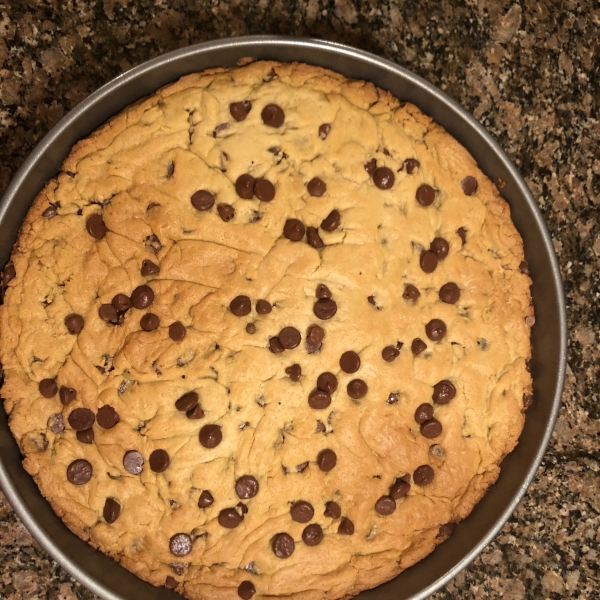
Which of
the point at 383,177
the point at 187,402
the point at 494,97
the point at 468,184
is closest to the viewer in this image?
the point at 187,402

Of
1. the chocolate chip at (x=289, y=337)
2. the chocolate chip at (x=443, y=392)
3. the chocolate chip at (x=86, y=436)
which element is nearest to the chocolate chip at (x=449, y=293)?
the chocolate chip at (x=443, y=392)

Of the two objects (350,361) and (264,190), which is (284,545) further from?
(264,190)

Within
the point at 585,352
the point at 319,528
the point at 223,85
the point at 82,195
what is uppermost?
the point at 223,85

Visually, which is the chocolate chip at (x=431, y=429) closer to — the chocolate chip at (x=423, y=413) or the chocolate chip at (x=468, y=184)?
the chocolate chip at (x=423, y=413)

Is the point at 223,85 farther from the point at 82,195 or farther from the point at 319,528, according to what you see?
the point at 319,528

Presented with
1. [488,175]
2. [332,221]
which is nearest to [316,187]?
[332,221]

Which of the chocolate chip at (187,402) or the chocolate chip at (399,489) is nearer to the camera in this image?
the chocolate chip at (187,402)

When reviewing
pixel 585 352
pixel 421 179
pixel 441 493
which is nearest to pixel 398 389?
pixel 441 493
